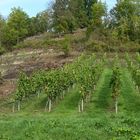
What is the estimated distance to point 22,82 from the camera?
63.6m

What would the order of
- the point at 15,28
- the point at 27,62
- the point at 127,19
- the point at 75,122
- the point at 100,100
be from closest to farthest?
1. the point at 75,122
2. the point at 100,100
3. the point at 27,62
4. the point at 127,19
5. the point at 15,28

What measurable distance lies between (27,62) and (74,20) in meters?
42.2

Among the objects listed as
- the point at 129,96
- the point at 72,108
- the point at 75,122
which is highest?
the point at 129,96

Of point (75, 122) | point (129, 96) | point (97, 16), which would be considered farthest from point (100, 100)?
point (97, 16)

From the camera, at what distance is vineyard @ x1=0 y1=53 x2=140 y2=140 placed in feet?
127

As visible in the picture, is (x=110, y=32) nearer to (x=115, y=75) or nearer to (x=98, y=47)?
(x=98, y=47)

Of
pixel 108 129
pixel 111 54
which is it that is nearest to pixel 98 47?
pixel 111 54

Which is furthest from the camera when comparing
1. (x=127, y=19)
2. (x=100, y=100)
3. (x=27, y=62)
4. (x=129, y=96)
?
(x=127, y=19)

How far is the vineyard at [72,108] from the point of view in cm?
3884

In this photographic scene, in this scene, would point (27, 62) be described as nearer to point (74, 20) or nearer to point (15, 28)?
point (15, 28)

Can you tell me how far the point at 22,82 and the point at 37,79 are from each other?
11.1 feet

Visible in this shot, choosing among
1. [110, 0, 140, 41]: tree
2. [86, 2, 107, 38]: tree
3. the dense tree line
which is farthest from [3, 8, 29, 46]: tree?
[110, 0, 140, 41]: tree

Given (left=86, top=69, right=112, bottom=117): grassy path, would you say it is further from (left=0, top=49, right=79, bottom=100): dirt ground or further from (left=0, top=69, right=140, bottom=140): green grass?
(left=0, top=49, right=79, bottom=100): dirt ground

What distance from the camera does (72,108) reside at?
57781 millimetres
